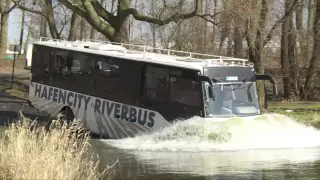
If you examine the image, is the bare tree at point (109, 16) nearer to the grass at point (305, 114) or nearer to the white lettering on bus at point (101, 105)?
the white lettering on bus at point (101, 105)

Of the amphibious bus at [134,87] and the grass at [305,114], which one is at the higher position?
the amphibious bus at [134,87]

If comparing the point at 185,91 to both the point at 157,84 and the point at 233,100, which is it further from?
the point at 233,100

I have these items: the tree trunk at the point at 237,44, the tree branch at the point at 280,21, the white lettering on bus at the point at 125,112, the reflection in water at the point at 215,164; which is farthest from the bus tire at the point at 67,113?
the tree branch at the point at 280,21

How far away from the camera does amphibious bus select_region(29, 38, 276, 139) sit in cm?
1296

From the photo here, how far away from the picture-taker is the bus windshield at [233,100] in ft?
41.8

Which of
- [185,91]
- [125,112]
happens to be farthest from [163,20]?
[185,91]

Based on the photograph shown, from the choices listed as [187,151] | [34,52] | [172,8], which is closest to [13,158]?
[187,151]

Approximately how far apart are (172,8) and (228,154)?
42.1 ft

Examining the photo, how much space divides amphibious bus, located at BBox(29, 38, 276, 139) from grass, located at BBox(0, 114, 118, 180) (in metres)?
4.94

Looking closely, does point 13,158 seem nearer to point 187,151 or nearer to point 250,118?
point 187,151

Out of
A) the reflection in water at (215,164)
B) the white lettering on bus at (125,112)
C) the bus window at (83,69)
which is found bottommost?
the reflection in water at (215,164)

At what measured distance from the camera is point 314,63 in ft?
97.8

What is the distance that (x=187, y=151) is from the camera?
12.5m

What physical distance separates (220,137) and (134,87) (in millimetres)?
3176
